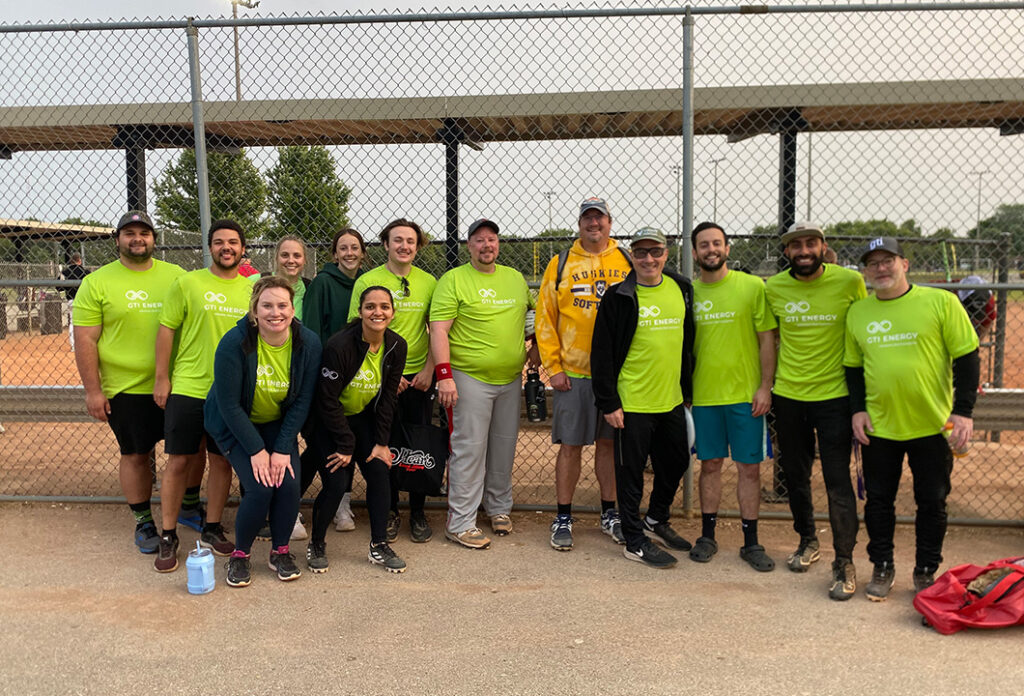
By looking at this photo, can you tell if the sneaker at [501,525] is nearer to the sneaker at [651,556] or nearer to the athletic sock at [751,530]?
the sneaker at [651,556]

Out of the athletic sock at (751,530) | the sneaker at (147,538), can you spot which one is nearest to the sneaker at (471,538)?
the athletic sock at (751,530)

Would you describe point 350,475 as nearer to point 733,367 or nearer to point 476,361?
point 476,361

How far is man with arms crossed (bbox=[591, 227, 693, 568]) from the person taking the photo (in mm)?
4238

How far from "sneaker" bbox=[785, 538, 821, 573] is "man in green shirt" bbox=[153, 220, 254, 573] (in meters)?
3.29

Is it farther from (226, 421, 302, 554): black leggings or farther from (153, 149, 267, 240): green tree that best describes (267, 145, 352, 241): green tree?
(226, 421, 302, 554): black leggings

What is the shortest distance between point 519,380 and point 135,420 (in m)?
2.34

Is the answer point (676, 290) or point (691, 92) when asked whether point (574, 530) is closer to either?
point (676, 290)

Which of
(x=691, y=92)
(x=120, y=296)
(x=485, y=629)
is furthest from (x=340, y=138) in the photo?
(x=485, y=629)

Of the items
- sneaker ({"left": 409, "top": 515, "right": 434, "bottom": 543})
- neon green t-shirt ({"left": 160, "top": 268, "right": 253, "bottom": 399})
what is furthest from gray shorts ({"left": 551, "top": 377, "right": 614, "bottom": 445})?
neon green t-shirt ({"left": 160, "top": 268, "right": 253, "bottom": 399})

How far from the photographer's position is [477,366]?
459 centimetres

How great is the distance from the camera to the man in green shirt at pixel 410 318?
461 cm

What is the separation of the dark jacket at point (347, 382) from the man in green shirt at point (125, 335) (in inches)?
44.7

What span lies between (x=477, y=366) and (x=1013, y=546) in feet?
Result: 11.4

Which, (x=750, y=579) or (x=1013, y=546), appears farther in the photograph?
(x=1013, y=546)
